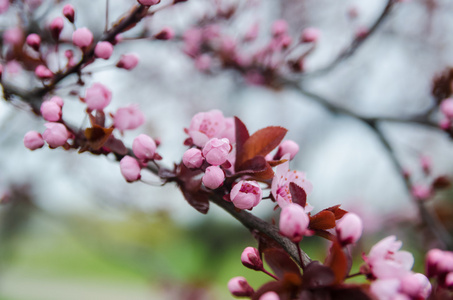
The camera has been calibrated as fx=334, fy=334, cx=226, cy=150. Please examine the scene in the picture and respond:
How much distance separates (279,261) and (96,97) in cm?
62

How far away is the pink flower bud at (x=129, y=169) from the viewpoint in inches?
32.0

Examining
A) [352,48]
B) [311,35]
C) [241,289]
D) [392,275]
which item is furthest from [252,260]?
[352,48]

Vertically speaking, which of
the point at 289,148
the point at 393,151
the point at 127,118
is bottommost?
the point at 393,151

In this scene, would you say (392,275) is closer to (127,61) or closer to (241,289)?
(241,289)

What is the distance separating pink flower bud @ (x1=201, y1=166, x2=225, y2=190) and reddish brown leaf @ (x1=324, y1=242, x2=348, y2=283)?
0.88 feet

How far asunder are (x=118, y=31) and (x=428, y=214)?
1788 mm

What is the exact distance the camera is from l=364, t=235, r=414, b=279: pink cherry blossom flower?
1.99 feet

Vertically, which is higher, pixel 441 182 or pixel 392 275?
pixel 392 275

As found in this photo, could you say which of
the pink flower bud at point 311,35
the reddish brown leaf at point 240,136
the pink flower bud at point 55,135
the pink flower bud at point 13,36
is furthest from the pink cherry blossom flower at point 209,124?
the pink flower bud at point 311,35

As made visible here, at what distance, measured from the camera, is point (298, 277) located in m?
0.63

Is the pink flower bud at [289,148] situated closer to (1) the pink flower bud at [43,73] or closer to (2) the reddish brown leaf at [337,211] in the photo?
(2) the reddish brown leaf at [337,211]

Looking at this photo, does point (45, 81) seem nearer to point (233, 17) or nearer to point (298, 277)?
point (298, 277)

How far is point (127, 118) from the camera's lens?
0.95m

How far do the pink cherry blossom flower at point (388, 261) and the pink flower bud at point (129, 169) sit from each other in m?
0.55
